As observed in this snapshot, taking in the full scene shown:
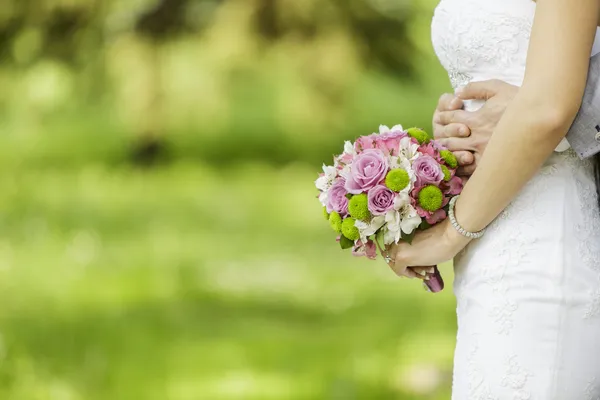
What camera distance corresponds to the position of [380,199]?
5.19ft

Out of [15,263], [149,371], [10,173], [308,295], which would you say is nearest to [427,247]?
[149,371]

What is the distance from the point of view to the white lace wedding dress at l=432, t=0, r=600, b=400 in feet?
4.89

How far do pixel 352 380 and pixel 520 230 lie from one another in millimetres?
3305

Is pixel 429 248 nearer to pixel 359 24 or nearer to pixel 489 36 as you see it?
pixel 489 36

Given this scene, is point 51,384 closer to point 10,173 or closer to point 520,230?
point 520,230

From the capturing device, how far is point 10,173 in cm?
987

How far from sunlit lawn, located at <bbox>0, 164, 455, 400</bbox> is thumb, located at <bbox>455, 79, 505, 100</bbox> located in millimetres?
3024

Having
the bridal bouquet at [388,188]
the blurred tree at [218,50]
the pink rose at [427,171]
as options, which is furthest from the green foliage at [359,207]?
the blurred tree at [218,50]

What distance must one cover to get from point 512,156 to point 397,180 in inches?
8.9

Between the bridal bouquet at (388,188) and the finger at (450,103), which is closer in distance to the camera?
the bridal bouquet at (388,188)

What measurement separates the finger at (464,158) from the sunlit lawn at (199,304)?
2.98 meters

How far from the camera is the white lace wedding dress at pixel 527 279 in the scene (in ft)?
4.89

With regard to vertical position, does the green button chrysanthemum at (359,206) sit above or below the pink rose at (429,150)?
below

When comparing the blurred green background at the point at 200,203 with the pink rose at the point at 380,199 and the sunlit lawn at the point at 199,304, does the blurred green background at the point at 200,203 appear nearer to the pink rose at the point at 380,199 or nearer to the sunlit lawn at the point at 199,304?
the sunlit lawn at the point at 199,304
